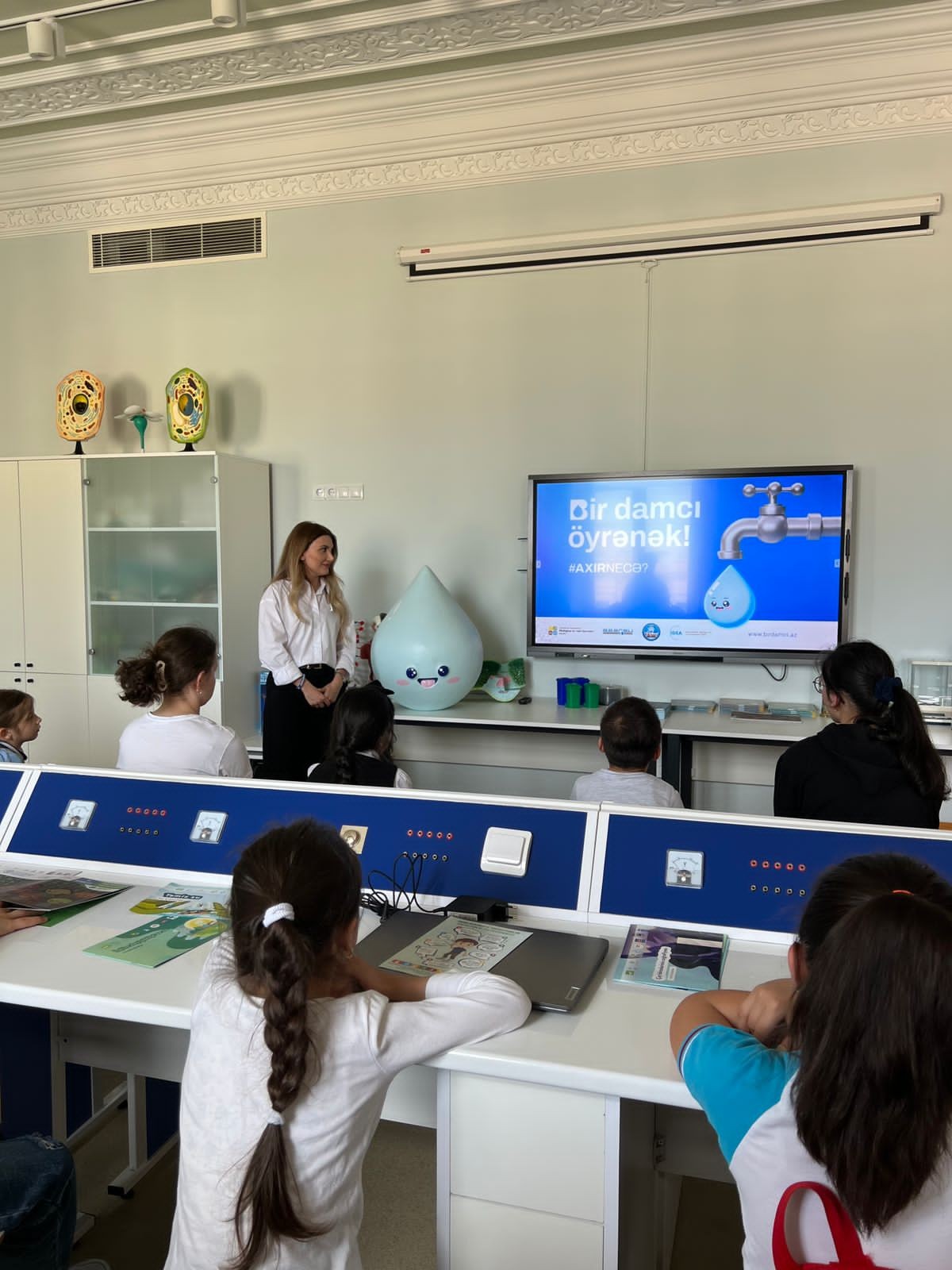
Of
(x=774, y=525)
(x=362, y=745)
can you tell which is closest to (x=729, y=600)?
(x=774, y=525)

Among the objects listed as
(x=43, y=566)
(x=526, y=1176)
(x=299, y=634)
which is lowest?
(x=526, y=1176)

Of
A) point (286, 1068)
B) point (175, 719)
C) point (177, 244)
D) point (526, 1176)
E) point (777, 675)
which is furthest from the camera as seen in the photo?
point (177, 244)

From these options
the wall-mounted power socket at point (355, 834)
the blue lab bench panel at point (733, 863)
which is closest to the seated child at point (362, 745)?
the wall-mounted power socket at point (355, 834)

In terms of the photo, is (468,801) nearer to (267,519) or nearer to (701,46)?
(267,519)

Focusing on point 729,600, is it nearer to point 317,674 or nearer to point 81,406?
point 317,674

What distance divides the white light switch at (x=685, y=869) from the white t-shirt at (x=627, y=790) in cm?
45

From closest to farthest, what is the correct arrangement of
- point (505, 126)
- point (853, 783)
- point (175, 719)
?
point (853, 783)
point (175, 719)
point (505, 126)

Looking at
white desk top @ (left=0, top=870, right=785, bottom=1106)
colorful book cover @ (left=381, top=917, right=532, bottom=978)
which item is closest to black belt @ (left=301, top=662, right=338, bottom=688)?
white desk top @ (left=0, top=870, right=785, bottom=1106)

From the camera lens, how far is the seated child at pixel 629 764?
206cm

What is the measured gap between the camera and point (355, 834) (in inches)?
68.8

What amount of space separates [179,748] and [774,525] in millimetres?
2397

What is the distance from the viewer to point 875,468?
357 centimetres

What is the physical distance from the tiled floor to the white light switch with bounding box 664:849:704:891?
811 mm

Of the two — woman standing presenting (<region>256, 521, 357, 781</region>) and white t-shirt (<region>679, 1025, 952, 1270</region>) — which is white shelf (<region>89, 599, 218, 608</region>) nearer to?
woman standing presenting (<region>256, 521, 357, 781</region>)
